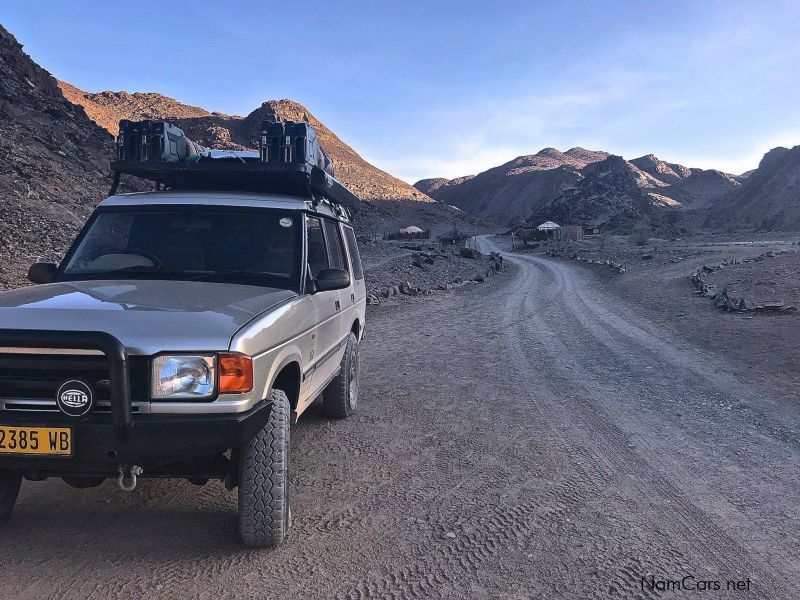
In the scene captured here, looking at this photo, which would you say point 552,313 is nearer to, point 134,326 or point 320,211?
point 320,211

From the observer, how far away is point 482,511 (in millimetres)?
3645

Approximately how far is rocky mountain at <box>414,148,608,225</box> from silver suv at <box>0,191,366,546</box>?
128232 millimetres

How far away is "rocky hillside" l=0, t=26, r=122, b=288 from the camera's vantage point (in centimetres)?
1653

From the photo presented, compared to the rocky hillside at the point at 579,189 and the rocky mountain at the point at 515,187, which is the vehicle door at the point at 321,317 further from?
the rocky mountain at the point at 515,187

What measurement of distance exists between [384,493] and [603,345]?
22.5 ft

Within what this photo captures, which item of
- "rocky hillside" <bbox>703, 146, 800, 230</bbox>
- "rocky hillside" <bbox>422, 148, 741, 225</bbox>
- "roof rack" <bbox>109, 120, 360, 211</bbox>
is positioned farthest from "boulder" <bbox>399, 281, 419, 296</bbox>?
"rocky hillside" <bbox>422, 148, 741, 225</bbox>

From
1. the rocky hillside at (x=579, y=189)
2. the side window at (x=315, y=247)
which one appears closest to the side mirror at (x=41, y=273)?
the side window at (x=315, y=247)

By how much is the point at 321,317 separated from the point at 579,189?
338 feet

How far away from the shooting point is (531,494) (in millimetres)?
3900

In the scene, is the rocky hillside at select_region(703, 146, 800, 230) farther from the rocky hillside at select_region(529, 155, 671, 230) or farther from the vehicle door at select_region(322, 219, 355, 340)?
the vehicle door at select_region(322, 219, 355, 340)

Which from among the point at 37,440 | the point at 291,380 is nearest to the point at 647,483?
the point at 291,380

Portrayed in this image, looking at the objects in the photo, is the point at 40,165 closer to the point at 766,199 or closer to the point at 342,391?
the point at 342,391

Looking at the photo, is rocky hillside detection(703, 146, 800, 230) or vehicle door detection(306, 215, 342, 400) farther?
rocky hillside detection(703, 146, 800, 230)

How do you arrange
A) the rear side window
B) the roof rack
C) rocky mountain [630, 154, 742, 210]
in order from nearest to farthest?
1. the roof rack
2. the rear side window
3. rocky mountain [630, 154, 742, 210]
